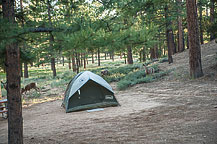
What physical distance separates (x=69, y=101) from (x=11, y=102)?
17.3ft

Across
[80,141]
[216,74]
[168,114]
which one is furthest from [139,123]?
[216,74]

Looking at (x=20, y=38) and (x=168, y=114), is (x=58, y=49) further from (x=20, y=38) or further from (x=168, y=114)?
(x=168, y=114)

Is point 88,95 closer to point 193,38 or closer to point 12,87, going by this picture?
point 12,87

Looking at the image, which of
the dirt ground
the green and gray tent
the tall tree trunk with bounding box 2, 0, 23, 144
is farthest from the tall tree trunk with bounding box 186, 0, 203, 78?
the tall tree trunk with bounding box 2, 0, 23, 144

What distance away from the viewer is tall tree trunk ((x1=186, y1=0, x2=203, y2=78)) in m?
11.9

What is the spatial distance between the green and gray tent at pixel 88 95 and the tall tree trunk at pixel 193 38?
5.44m

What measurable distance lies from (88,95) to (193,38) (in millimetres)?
6912

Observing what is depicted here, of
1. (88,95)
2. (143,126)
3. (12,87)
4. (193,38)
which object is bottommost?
(143,126)

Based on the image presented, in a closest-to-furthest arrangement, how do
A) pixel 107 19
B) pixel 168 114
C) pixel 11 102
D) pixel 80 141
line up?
pixel 11 102 < pixel 107 19 < pixel 80 141 < pixel 168 114

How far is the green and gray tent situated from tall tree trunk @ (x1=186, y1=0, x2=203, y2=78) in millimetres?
5436

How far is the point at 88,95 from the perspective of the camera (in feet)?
33.4

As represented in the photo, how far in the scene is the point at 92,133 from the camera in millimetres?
6145

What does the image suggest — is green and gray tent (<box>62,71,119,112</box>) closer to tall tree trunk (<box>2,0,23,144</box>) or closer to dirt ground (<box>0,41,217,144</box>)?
dirt ground (<box>0,41,217,144</box>)

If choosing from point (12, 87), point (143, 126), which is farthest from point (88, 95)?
point (12, 87)
